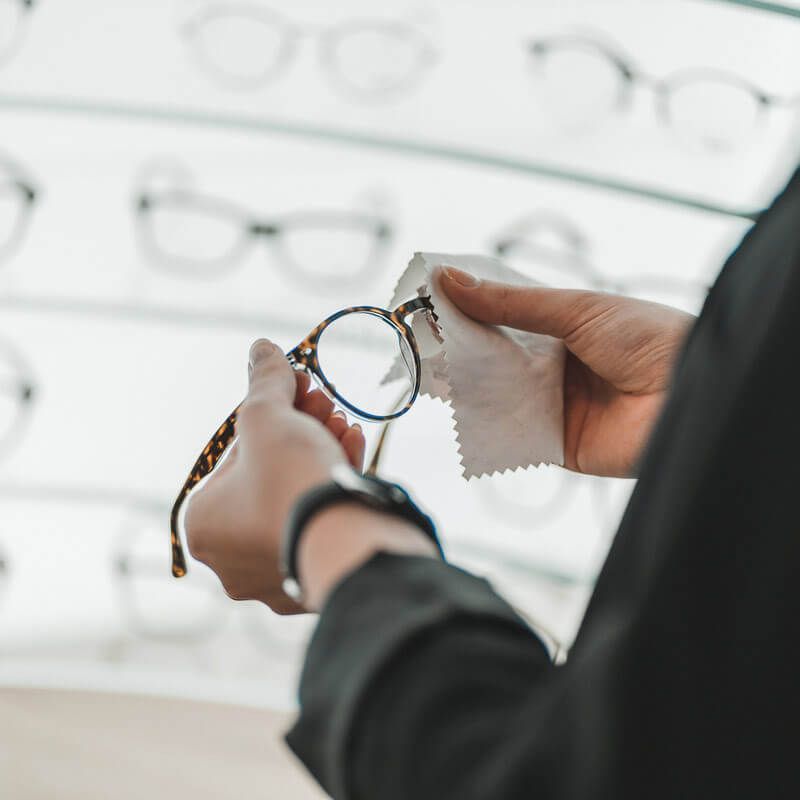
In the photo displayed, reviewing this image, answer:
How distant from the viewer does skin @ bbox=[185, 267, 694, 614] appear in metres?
0.18

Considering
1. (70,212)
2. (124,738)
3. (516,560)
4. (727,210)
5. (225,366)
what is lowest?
(124,738)

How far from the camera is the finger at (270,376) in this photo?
0.27 meters

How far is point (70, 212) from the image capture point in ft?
2.74

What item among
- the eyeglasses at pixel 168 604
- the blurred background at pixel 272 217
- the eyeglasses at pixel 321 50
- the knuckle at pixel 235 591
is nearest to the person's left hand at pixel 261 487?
the knuckle at pixel 235 591

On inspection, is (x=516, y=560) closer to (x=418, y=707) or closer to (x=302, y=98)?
(x=302, y=98)

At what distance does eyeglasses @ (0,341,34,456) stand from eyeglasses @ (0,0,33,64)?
0.30 m

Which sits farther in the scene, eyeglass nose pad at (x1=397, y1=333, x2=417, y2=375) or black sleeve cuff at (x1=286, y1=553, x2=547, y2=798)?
eyeglass nose pad at (x1=397, y1=333, x2=417, y2=375)

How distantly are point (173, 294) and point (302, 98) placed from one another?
264 millimetres

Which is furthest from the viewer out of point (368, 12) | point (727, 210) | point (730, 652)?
point (368, 12)

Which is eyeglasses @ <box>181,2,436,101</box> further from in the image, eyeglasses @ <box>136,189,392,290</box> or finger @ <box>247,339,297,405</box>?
finger @ <box>247,339,297,405</box>

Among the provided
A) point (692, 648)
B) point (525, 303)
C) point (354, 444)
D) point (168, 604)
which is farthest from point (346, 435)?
point (168, 604)

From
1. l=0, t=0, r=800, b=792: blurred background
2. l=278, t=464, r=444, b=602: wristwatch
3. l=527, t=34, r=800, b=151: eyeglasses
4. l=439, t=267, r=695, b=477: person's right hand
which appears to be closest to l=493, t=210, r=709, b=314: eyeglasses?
l=0, t=0, r=800, b=792: blurred background

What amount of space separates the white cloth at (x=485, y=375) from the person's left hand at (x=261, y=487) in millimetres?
79

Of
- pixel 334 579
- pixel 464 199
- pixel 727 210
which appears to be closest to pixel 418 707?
pixel 334 579
